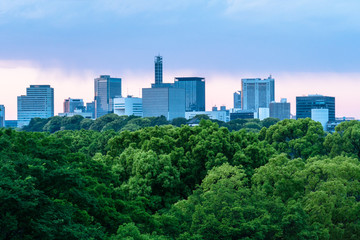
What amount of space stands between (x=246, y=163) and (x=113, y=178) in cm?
1681

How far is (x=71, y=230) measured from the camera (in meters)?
25.0

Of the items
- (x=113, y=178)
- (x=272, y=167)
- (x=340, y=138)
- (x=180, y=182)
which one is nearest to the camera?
(x=113, y=178)

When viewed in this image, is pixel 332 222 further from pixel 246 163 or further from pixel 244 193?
pixel 246 163

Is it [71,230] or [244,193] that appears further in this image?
[244,193]

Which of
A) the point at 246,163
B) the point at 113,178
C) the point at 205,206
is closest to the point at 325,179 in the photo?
the point at 246,163

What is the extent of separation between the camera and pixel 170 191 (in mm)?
47406

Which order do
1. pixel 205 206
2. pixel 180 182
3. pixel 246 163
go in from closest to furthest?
pixel 205 206
pixel 180 182
pixel 246 163

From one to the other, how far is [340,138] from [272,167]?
27.3 m

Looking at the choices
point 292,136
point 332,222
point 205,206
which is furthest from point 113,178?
point 292,136

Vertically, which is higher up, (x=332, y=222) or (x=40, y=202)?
(x=40, y=202)

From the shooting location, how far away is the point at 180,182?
48.5 metres

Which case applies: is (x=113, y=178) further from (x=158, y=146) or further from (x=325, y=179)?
(x=325, y=179)

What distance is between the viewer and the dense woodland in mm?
25312

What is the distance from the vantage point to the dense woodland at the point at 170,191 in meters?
25.3
